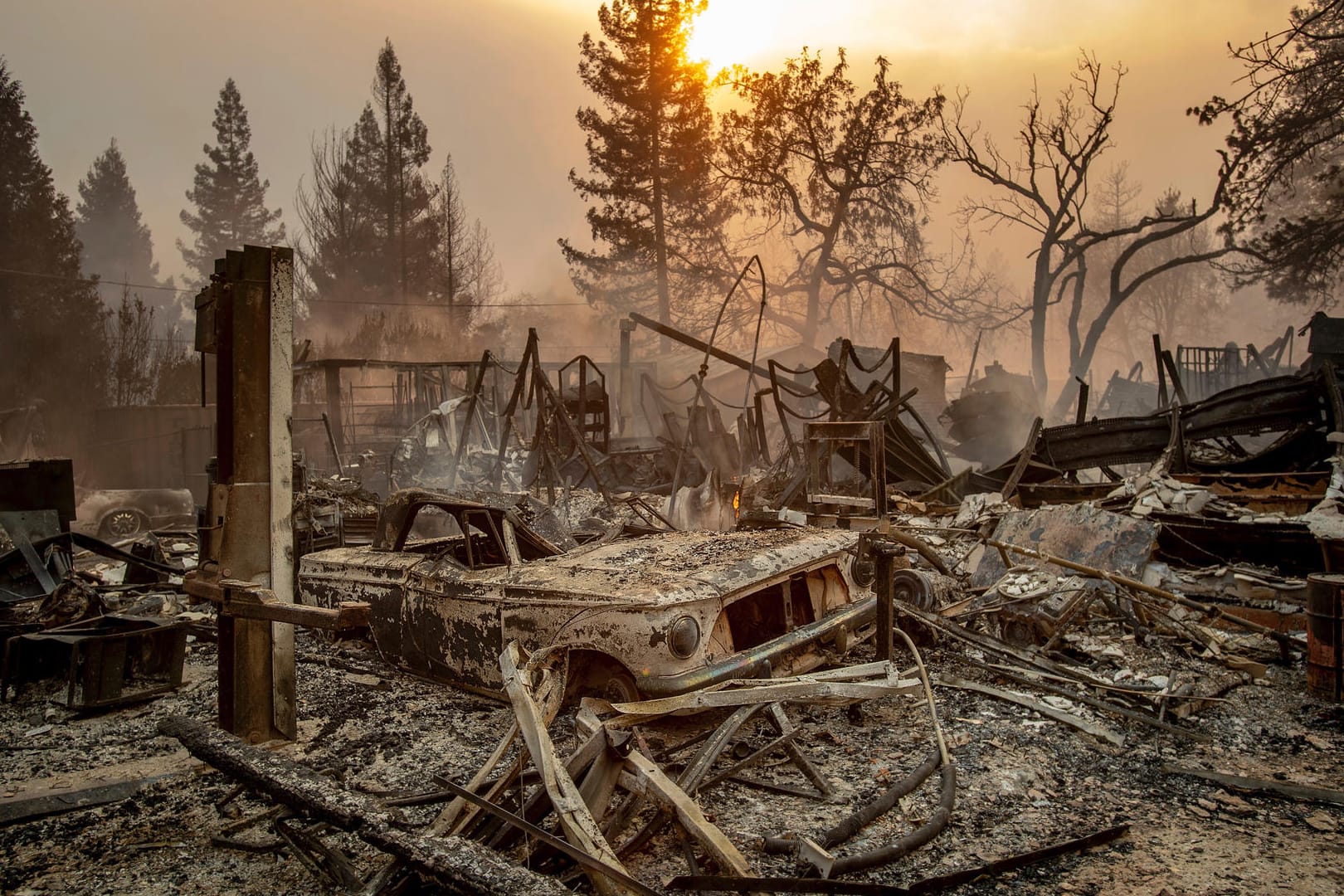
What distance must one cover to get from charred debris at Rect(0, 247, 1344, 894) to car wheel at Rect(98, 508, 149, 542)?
18.6 feet

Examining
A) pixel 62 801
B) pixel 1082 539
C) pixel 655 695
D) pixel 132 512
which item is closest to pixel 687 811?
pixel 655 695

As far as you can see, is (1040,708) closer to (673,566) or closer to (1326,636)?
(1326,636)

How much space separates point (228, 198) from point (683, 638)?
5481 cm

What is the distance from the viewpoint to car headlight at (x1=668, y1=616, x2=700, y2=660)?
3.97 m

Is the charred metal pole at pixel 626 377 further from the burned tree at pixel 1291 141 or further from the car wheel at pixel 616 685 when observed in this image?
the car wheel at pixel 616 685

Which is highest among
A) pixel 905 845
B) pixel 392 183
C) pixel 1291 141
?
pixel 392 183

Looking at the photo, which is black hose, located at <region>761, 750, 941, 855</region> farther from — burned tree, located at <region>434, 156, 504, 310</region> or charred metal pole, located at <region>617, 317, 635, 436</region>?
burned tree, located at <region>434, 156, 504, 310</region>

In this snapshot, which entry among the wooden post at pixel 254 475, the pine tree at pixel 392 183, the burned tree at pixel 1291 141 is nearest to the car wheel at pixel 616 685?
the wooden post at pixel 254 475

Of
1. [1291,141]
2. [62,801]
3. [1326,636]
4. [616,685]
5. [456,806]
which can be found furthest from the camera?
[1291,141]

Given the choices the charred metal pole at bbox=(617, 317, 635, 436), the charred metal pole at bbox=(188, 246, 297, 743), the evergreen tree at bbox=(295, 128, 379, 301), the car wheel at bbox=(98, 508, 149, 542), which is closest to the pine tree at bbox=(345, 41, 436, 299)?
the evergreen tree at bbox=(295, 128, 379, 301)

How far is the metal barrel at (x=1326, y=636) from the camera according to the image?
202 inches

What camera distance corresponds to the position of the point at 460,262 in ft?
139

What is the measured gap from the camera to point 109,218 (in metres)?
53.4

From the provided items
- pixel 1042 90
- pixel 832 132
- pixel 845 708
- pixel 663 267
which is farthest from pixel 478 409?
pixel 1042 90
